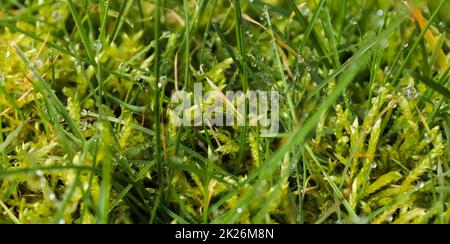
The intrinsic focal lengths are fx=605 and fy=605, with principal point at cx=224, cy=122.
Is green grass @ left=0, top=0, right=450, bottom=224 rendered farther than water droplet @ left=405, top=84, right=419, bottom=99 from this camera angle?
No

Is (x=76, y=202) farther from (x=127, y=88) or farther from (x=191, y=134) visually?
(x=127, y=88)

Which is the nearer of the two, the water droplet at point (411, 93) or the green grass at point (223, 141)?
the green grass at point (223, 141)
